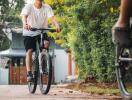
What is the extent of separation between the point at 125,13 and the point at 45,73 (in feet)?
17.8

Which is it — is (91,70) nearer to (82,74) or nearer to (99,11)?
(82,74)

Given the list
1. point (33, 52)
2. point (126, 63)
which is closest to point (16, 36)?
point (33, 52)

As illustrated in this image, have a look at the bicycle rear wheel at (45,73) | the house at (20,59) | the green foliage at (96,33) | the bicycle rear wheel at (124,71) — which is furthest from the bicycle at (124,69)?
the house at (20,59)

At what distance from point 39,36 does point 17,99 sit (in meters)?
1.54

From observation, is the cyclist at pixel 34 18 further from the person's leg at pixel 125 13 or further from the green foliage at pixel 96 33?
the person's leg at pixel 125 13

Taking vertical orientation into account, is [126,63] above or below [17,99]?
above

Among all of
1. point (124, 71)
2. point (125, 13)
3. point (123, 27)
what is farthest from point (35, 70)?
point (125, 13)

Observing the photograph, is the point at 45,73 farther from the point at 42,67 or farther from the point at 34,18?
the point at 34,18

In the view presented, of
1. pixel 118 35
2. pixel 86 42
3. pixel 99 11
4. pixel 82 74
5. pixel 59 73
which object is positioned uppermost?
pixel 118 35

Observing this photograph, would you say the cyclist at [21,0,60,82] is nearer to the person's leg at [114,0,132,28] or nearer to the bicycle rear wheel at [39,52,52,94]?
the bicycle rear wheel at [39,52,52,94]

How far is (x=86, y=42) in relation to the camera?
15195mm

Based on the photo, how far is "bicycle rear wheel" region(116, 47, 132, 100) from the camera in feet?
16.4

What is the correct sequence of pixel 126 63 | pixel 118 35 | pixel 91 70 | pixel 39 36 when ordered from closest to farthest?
pixel 118 35 < pixel 126 63 < pixel 39 36 < pixel 91 70

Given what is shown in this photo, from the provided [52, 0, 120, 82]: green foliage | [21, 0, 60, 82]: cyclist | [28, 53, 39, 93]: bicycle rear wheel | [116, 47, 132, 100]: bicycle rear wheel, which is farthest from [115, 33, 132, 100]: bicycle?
[52, 0, 120, 82]: green foliage
